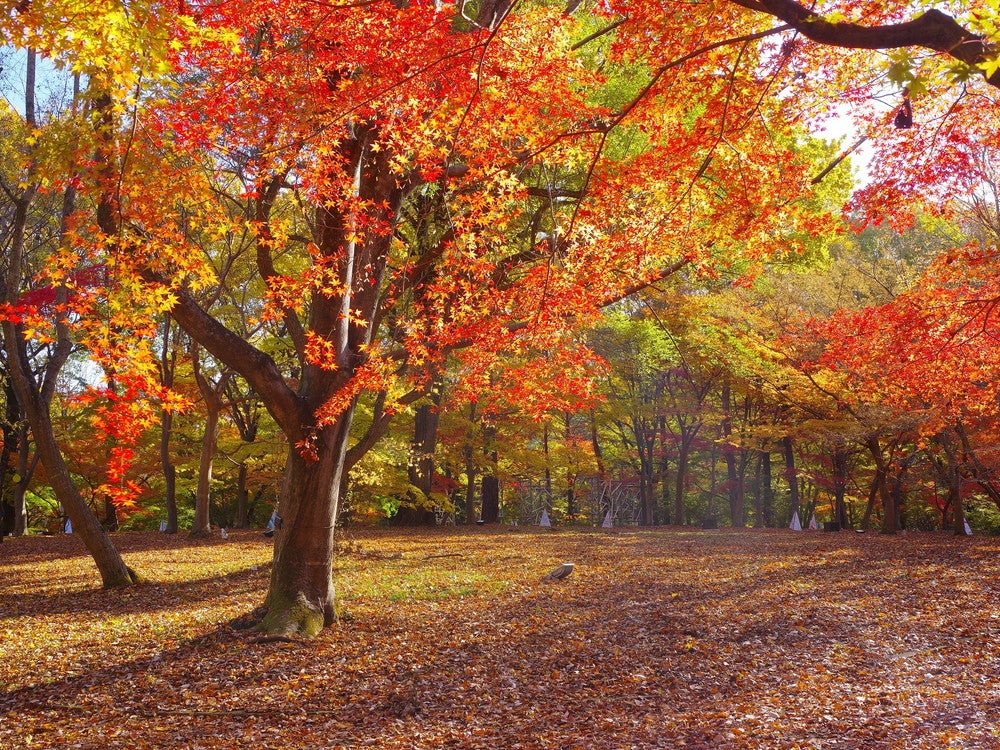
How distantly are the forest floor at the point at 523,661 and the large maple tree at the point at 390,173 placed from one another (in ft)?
4.30

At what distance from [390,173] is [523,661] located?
528cm

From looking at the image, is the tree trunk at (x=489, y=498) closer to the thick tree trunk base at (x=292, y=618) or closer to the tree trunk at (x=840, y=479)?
the tree trunk at (x=840, y=479)

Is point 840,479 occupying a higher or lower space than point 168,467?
lower

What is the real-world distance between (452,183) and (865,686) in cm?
602

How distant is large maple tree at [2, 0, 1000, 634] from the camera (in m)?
6.36

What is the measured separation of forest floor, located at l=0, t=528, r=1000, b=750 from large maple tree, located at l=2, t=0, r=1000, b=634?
131 centimetres

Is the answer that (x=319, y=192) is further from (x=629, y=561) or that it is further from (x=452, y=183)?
(x=629, y=561)

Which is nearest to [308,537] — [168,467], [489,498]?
[168,467]

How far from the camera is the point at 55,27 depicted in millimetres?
3822

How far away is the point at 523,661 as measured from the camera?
21.3 ft

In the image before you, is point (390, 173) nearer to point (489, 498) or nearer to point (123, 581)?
point (123, 581)

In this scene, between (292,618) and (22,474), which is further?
(22,474)

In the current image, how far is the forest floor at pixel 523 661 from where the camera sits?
15.6ft

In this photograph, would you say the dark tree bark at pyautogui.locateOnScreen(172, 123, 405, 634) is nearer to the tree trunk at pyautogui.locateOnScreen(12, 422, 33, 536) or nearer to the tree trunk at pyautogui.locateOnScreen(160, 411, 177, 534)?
the tree trunk at pyautogui.locateOnScreen(12, 422, 33, 536)
